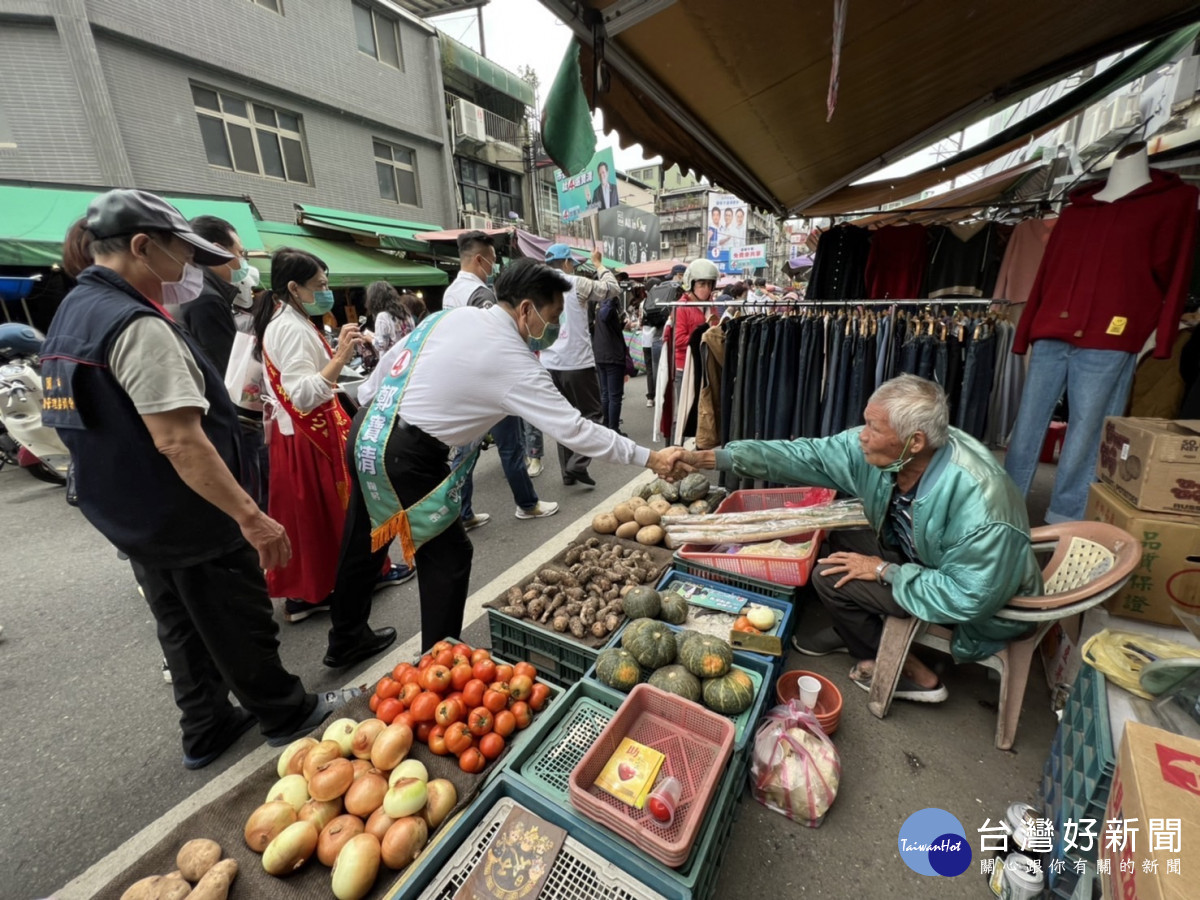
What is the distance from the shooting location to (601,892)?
138 centimetres

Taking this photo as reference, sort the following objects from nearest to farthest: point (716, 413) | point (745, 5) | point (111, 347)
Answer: point (111, 347), point (745, 5), point (716, 413)

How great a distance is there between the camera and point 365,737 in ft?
5.80

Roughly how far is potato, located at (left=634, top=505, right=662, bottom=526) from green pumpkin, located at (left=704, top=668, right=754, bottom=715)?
163 centimetres

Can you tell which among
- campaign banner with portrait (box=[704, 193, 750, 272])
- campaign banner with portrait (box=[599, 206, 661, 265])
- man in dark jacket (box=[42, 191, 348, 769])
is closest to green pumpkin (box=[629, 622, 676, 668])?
man in dark jacket (box=[42, 191, 348, 769])

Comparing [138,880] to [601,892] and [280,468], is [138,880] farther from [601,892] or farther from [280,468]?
[280,468]

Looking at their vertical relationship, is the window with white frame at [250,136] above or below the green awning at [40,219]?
above

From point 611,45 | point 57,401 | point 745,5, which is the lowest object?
point 57,401

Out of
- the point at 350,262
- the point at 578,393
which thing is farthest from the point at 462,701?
the point at 350,262

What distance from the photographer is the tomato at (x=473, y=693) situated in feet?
6.15

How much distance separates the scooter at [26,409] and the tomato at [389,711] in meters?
6.27

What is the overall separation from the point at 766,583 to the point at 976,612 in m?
0.96

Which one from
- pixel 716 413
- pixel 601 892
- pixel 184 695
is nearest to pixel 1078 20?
pixel 716 413

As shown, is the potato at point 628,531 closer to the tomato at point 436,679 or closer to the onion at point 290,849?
the tomato at point 436,679

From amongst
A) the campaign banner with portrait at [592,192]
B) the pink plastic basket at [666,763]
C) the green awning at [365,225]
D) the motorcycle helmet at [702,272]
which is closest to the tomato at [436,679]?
the pink plastic basket at [666,763]
